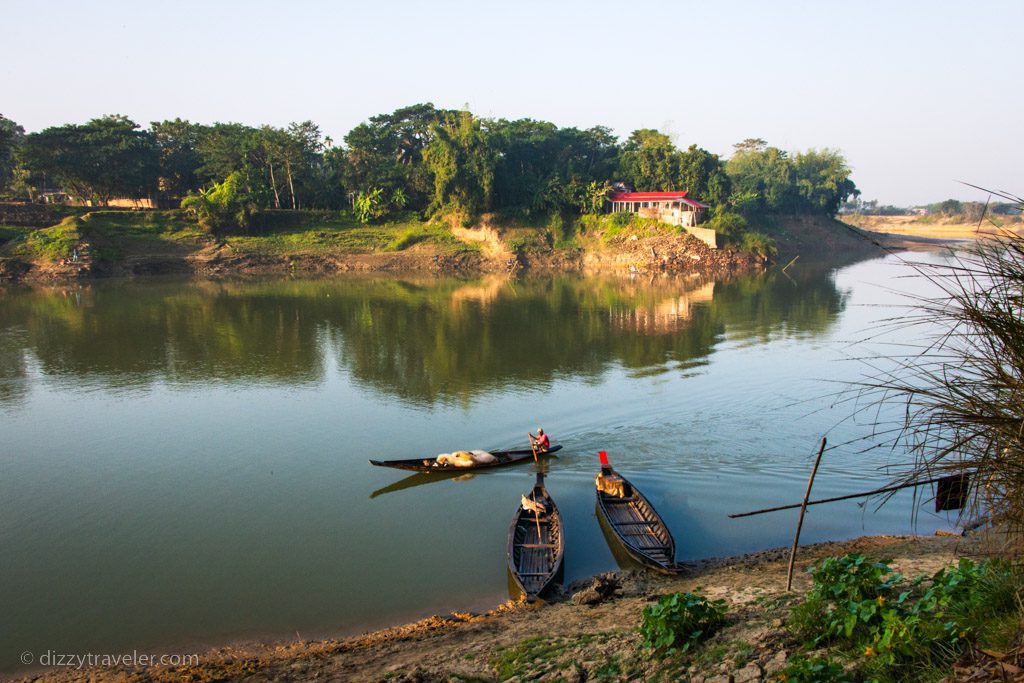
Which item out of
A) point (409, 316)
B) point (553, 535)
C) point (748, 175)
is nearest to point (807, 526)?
point (553, 535)

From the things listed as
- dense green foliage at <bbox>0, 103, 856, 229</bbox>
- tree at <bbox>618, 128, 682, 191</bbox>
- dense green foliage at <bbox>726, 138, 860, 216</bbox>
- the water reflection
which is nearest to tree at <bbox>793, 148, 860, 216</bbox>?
dense green foliage at <bbox>726, 138, 860, 216</bbox>

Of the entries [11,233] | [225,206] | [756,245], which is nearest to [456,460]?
[225,206]

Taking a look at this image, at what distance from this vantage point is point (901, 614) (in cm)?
686

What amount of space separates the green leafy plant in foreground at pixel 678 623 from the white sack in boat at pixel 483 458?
899cm

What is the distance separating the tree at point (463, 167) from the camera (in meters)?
64.0

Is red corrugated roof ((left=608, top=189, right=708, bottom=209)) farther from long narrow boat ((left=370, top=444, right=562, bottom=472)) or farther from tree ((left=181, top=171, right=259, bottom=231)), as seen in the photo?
long narrow boat ((left=370, top=444, right=562, bottom=472))

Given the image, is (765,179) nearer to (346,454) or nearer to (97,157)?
(97,157)

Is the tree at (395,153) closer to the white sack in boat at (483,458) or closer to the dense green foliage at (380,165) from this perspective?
the dense green foliage at (380,165)

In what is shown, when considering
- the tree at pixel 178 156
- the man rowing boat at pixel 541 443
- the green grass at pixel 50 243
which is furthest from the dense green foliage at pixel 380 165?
the man rowing boat at pixel 541 443

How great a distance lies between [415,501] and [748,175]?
82439 millimetres

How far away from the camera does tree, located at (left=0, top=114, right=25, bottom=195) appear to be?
58594 mm

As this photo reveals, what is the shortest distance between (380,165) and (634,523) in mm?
63173

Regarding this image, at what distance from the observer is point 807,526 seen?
13.8 metres

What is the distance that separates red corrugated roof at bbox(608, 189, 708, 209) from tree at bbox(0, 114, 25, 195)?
174 ft
